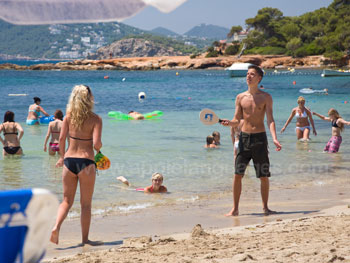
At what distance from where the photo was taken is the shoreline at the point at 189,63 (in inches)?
3752

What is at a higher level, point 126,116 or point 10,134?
point 126,116

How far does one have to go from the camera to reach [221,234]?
5.36 m

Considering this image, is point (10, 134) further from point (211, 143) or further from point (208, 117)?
point (208, 117)

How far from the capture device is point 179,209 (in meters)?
7.26

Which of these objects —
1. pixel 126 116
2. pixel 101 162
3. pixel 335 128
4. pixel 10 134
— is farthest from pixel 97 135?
pixel 126 116

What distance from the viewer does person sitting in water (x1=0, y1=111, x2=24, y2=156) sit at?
39.5 feet

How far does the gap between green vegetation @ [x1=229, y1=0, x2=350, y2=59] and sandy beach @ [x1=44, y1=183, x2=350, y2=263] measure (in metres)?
87.2

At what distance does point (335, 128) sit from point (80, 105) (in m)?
8.62

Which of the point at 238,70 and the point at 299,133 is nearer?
the point at 299,133

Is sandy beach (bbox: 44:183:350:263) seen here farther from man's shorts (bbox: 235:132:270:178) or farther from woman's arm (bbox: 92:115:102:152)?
woman's arm (bbox: 92:115:102:152)

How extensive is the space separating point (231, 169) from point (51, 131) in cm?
429

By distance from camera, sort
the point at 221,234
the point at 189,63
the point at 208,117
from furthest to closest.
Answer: the point at 189,63 → the point at 208,117 → the point at 221,234

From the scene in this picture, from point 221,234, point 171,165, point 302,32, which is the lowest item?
point 221,234

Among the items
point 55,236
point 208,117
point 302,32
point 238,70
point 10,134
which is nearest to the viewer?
point 55,236
